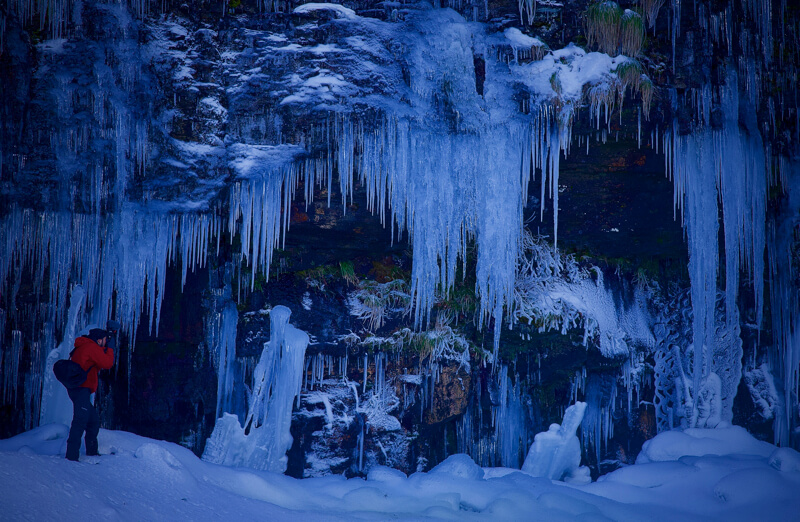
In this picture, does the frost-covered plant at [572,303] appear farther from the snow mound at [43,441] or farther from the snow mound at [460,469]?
the snow mound at [43,441]

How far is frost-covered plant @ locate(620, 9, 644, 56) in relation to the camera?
20.6ft

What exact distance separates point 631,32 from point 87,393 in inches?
265

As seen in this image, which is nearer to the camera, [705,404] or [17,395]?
[17,395]

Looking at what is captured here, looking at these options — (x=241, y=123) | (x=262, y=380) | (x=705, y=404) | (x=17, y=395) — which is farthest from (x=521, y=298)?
(x=17, y=395)

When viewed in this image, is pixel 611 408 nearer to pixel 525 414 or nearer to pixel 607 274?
pixel 525 414

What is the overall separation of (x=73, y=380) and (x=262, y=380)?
11.5 ft

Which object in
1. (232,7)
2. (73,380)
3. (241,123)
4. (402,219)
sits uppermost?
(232,7)

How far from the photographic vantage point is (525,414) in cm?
880

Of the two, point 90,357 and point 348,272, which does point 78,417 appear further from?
point 348,272

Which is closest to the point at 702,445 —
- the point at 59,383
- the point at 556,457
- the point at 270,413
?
the point at 556,457

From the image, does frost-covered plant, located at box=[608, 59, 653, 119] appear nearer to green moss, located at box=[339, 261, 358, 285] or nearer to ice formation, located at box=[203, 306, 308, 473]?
green moss, located at box=[339, 261, 358, 285]

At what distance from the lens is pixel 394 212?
6992 mm

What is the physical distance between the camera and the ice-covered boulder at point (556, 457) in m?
7.70

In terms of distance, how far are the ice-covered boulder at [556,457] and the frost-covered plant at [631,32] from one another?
5076mm
